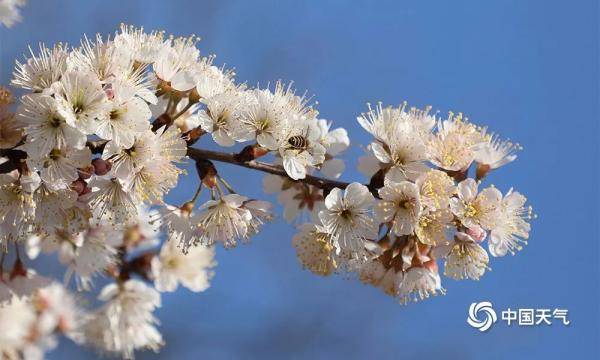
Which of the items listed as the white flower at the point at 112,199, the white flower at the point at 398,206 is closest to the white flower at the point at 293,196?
the white flower at the point at 398,206

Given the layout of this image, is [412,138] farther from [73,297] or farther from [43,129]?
[73,297]

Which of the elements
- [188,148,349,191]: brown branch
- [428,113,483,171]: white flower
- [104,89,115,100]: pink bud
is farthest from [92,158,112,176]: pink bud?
[428,113,483,171]: white flower

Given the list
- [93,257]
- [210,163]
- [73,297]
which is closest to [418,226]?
[210,163]

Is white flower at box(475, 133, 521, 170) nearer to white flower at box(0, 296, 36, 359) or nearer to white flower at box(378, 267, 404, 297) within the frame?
white flower at box(378, 267, 404, 297)

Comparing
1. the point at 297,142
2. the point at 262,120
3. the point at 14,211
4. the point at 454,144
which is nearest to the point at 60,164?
the point at 14,211

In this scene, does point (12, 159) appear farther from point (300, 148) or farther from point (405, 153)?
point (405, 153)

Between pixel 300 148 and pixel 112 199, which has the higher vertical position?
pixel 300 148
